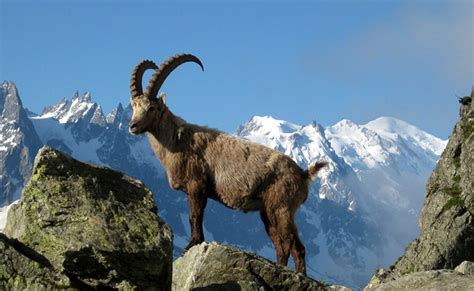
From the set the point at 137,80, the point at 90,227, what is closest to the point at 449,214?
the point at 137,80

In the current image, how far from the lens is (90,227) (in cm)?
1084

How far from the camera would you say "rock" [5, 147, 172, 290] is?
1051 cm

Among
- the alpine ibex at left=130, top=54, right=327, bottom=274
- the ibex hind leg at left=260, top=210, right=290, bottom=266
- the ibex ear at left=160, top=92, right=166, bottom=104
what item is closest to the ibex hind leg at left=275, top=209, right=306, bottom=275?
the alpine ibex at left=130, top=54, right=327, bottom=274

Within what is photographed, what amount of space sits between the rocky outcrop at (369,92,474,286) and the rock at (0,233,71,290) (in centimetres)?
1996

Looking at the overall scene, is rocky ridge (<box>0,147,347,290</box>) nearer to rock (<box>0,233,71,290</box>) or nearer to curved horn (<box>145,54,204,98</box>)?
rock (<box>0,233,71,290</box>)

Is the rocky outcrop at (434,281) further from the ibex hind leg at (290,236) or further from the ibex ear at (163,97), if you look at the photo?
the ibex ear at (163,97)

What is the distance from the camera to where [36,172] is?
11.6 metres

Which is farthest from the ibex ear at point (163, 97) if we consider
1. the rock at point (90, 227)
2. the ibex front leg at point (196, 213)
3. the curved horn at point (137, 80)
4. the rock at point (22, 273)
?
the rock at point (22, 273)

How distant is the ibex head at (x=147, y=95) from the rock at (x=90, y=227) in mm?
8558

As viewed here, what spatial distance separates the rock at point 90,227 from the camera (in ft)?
34.5

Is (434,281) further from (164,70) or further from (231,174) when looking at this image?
(164,70)

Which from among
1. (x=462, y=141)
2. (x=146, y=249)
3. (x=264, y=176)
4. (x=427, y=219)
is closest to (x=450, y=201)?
(x=427, y=219)

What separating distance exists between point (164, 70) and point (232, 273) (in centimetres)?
1016

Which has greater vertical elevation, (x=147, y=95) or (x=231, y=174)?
(x=147, y=95)
